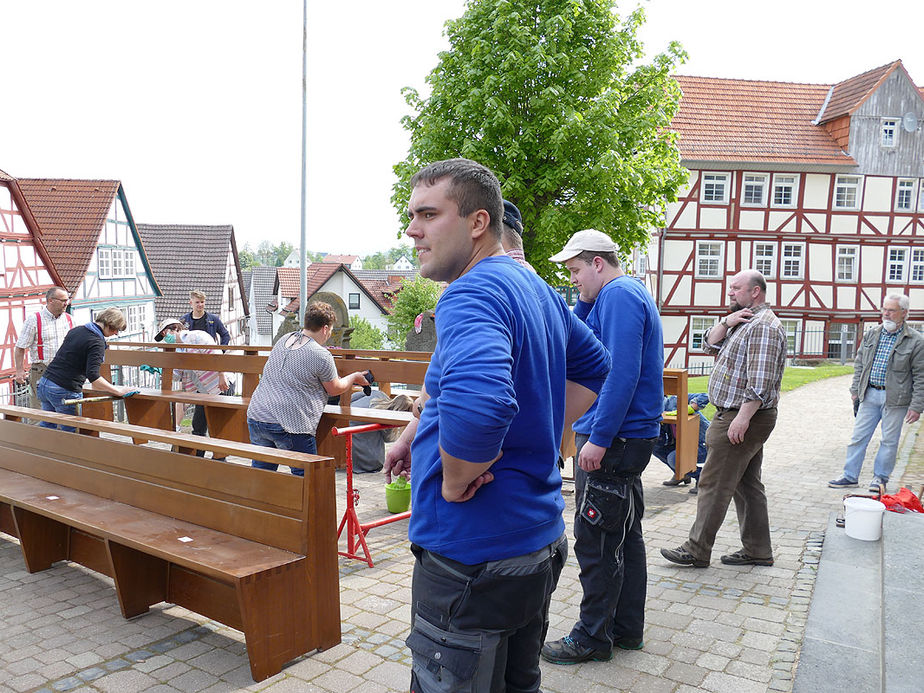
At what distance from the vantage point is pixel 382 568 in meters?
5.26

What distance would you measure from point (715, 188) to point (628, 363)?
28.8m

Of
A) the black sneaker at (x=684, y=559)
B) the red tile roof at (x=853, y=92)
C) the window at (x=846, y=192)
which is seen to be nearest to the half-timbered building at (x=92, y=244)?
the black sneaker at (x=684, y=559)

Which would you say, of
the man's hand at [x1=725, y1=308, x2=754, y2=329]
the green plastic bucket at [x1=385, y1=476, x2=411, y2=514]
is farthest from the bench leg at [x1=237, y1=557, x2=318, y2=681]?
the man's hand at [x1=725, y1=308, x2=754, y2=329]

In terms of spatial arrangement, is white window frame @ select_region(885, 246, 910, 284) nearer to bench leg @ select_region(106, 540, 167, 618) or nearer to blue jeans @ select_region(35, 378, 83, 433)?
blue jeans @ select_region(35, 378, 83, 433)

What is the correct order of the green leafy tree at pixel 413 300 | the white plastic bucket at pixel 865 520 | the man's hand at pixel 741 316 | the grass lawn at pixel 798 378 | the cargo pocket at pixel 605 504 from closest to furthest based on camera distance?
1. the cargo pocket at pixel 605 504
2. the man's hand at pixel 741 316
3. the white plastic bucket at pixel 865 520
4. the grass lawn at pixel 798 378
5. the green leafy tree at pixel 413 300

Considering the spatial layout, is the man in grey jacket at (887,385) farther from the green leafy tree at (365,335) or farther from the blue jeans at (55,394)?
the green leafy tree at (365,335)

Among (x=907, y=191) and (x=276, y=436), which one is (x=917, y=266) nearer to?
(x=907, y=191)

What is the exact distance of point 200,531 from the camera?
13.7 ft

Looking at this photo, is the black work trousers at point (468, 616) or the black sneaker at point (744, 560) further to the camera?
the black sneaker at point (744, 560)

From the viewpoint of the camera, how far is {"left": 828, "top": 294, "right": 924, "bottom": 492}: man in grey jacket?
24.9 feet

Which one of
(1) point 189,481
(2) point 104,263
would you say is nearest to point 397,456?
(1) point 189,481

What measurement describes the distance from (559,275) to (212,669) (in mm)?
16608

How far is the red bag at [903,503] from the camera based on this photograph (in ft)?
19.1

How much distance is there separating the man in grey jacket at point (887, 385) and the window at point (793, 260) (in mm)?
24156
